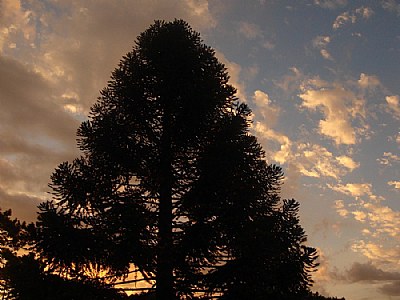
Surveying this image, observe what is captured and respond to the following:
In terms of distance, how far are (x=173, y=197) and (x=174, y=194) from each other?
119 mm

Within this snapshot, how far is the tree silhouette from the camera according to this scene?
11891 millimetres

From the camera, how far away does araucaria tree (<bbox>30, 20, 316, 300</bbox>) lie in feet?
39.0

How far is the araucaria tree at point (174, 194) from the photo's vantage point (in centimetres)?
1188

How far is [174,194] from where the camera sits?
44.3 feet

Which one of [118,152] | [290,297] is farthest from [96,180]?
[290,297]

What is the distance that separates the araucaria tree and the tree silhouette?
0.11 feet

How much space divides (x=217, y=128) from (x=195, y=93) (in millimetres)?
1389

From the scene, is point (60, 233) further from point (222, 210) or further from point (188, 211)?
point (222, 210)

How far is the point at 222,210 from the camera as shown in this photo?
499 inches

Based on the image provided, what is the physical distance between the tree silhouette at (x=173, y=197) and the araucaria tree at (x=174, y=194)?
34mm

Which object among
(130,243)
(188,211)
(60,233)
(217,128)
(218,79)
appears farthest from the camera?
(218,79)

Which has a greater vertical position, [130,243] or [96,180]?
[96,180]

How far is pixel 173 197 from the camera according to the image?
44.1 ft

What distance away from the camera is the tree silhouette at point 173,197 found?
39.0 ft
